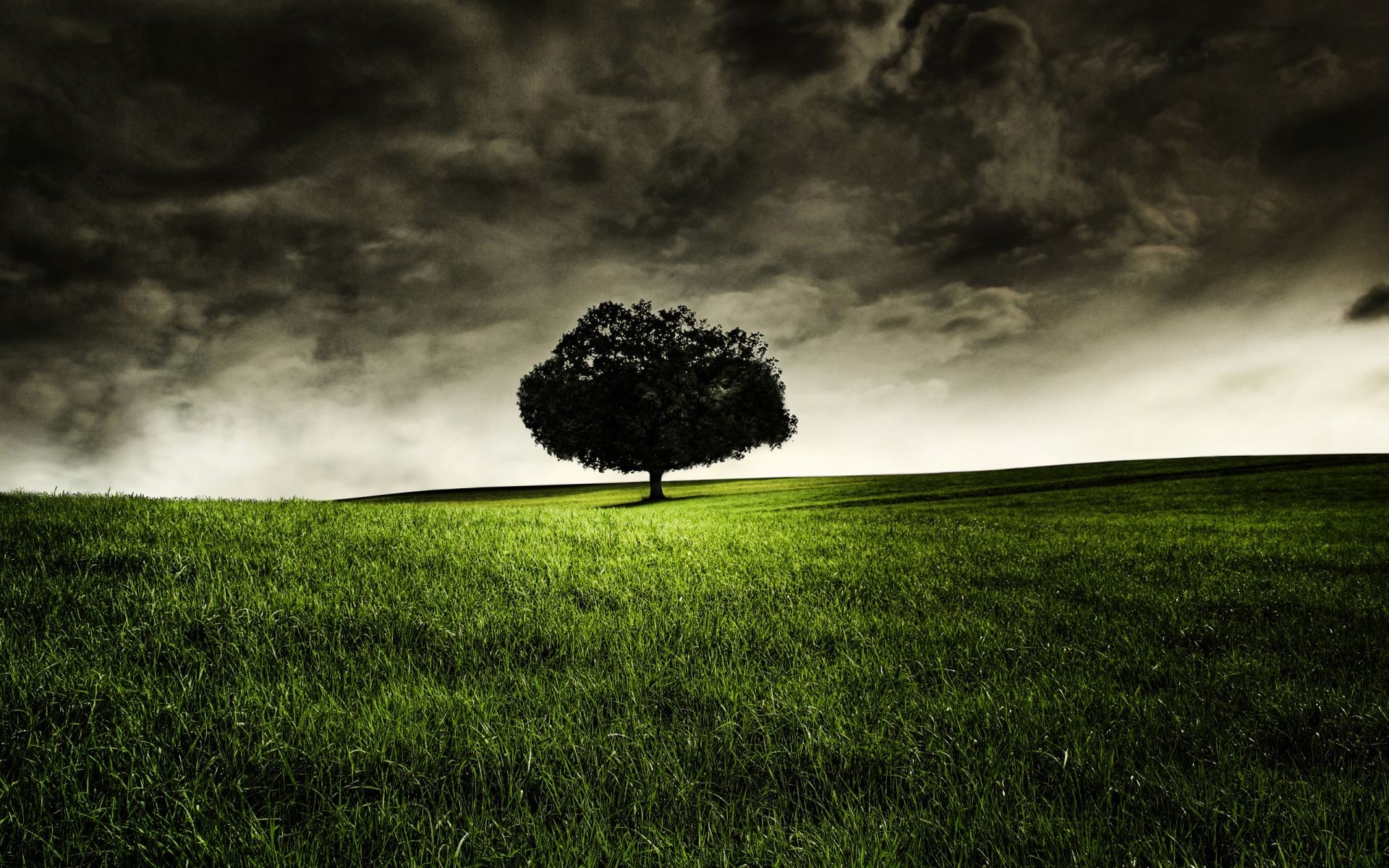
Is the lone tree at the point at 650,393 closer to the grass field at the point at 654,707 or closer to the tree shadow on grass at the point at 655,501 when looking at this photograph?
the tree shadow on grass at the point at 655,501

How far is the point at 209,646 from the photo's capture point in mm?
5094

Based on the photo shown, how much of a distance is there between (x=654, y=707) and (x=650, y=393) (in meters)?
38.8

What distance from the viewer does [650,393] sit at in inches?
1676

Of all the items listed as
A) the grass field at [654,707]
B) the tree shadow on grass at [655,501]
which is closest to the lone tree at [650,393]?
the tree shadow on grass at [655,501]

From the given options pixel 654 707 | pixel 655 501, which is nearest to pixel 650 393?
pixel 655 501

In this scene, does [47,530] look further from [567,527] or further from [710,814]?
[710,814]

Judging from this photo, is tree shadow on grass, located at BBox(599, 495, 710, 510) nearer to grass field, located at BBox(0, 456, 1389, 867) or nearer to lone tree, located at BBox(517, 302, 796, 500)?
lone tree, located at BBox(517, 302, 796, 500)

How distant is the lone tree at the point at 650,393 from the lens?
44062 millimetres

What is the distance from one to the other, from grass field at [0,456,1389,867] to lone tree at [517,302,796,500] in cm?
3508

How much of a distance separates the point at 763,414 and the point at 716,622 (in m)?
43.9

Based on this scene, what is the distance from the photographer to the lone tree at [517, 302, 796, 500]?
145 ft

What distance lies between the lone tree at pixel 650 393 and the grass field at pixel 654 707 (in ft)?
115

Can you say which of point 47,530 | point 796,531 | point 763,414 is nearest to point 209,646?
point 47,530

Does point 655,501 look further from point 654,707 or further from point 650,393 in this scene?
point 654,707
